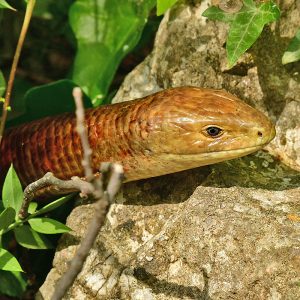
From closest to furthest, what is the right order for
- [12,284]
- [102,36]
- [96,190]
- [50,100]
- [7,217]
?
[96,190], [7,217], [12,284], [50,100], [102,36]

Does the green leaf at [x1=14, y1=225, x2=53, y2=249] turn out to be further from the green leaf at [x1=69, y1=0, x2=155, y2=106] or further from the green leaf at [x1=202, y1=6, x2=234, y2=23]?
the green leaf at [x1=202, y1=6, x2=234, y2=23]

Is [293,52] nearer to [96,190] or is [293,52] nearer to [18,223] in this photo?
[18,223]

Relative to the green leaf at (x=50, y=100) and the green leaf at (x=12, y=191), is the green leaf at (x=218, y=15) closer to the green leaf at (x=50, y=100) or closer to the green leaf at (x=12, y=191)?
the green leaf at (x=50, y=100)

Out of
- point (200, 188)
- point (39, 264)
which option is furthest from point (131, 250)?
point (39, 264)

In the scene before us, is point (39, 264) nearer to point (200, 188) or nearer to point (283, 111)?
point (200, 188)

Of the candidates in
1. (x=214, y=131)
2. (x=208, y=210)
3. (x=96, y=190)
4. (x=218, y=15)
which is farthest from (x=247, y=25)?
(x=96, y=190)

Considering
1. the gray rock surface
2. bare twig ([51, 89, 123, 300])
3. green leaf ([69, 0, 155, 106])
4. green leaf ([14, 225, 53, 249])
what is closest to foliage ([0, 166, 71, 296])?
green leaf ([14, 225, 53, 249])
